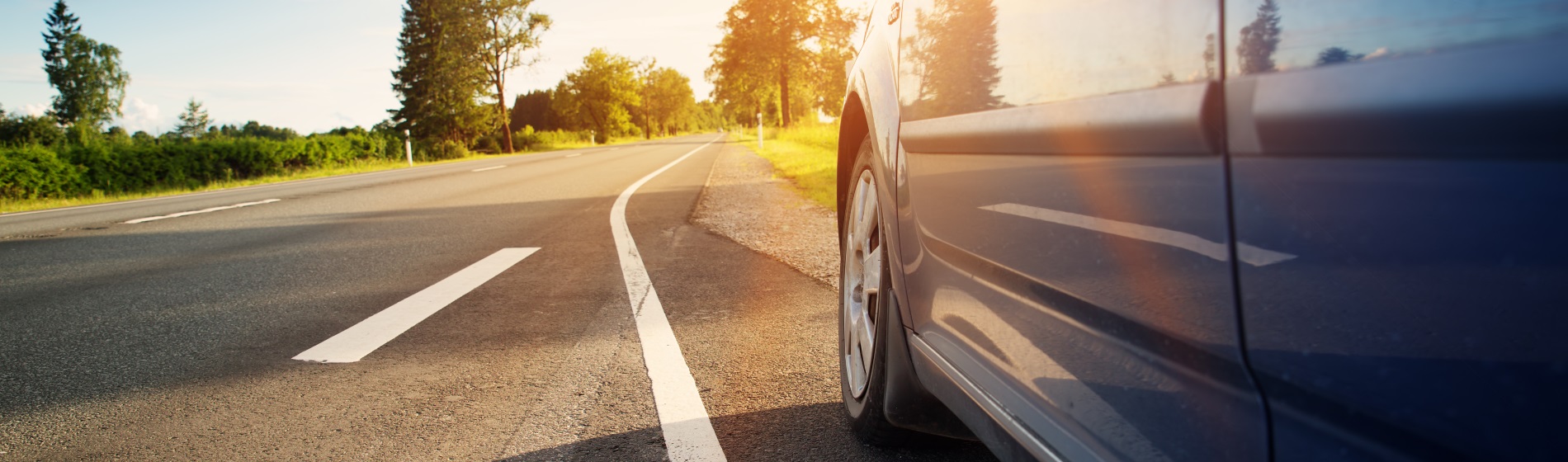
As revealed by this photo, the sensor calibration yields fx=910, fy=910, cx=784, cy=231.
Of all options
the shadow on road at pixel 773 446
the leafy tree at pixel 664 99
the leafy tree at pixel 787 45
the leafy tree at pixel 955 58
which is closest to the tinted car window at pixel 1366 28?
the leafy tree at pixel 955 58

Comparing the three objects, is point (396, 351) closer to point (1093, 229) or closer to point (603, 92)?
point (1093, 229)

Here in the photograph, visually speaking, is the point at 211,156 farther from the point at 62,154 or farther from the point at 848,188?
the point at 848,188

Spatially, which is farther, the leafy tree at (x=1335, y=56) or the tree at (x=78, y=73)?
the tree at (x=78, y=73)

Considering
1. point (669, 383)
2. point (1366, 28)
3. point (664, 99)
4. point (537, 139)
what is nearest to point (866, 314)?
point (669, 383)

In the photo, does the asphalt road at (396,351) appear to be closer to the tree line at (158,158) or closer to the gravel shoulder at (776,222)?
the gravel shoulder at (776,222)

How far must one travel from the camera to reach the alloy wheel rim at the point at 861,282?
245 cm

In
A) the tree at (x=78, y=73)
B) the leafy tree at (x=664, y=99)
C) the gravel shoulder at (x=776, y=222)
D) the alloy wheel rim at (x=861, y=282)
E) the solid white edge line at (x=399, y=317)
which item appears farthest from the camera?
the leafy tree at (x=664, y=99)

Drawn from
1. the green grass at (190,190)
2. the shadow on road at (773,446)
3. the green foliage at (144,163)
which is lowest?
the shadow on road at (773,446)

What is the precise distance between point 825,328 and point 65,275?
4.94m

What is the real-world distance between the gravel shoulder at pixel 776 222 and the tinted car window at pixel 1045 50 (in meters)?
3.17

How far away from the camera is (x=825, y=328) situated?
156 inches

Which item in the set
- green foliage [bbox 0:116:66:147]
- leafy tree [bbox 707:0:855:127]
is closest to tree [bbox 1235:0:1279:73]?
leafy tree [bbox 707:0:855:127]

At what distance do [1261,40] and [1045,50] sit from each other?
0.47m

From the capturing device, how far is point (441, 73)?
4275 cm
